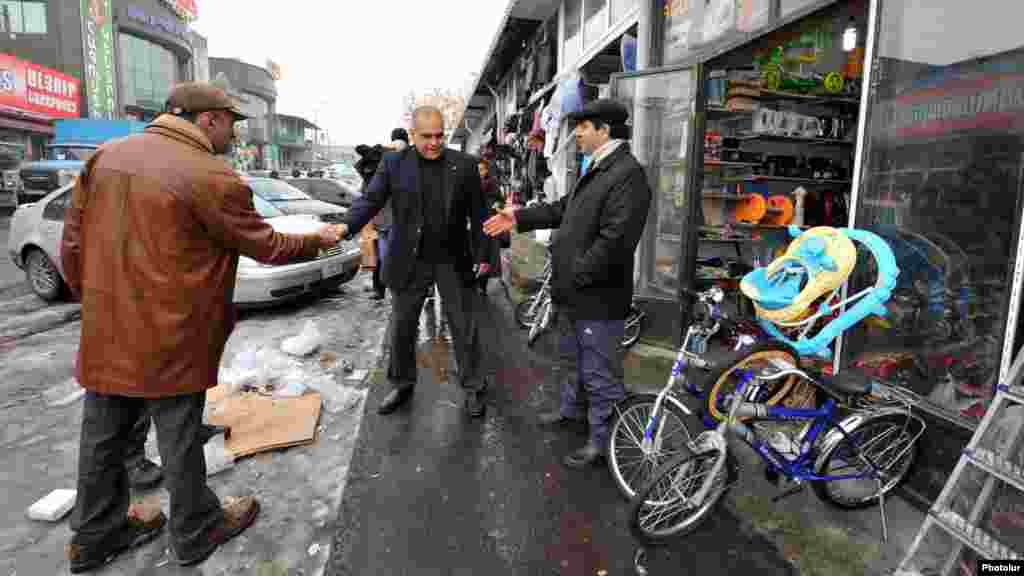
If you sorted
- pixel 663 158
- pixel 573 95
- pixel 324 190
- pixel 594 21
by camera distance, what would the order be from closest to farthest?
pixel 663 158
pixel 573 95
pixel 594 21
pixel 324 190

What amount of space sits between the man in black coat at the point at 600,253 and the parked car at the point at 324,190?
1171 cm

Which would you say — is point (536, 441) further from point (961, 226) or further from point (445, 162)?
point (961, 226)

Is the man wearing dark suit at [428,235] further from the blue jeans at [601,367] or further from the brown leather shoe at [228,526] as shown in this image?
the brown leather shoe at [228,526]

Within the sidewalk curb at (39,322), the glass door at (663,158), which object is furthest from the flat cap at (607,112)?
the sidewalk curb at (39,322)

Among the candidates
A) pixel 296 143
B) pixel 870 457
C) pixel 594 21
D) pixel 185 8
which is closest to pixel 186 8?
pixel 185 8

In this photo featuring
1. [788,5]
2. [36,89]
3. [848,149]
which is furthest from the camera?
[36,89]

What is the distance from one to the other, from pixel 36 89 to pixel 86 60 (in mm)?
8127

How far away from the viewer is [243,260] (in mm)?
6984

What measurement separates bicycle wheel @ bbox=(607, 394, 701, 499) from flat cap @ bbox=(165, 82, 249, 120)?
2.62 m

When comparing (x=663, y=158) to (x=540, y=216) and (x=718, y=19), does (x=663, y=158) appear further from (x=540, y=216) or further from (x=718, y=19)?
(x=540, y=216)

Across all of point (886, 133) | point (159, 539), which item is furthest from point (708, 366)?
point (159, 539)

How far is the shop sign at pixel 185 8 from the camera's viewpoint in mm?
42431

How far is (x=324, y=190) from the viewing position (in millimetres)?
14359

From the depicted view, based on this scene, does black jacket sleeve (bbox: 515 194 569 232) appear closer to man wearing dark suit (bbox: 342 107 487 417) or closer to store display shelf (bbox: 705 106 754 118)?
man wearing dark suit (bbox: 342 107 487 417)
